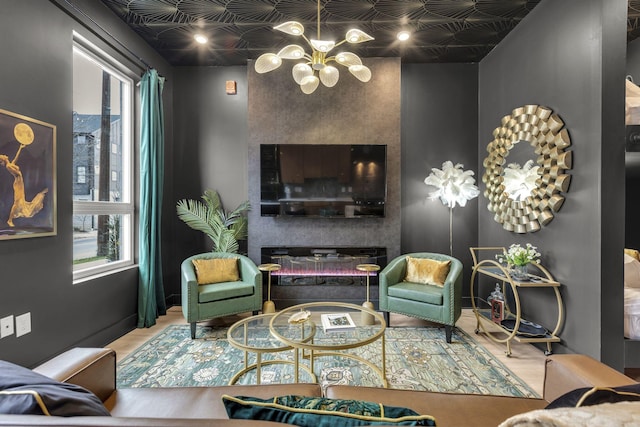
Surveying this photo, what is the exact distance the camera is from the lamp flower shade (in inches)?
137

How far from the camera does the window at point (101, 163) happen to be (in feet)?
8.80

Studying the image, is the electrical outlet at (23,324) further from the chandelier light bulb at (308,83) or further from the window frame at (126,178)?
the chandelier light bulb at (308,83)

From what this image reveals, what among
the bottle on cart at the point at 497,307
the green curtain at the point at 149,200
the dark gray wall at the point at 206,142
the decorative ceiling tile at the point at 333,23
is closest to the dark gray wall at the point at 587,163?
the bottle on cart at the point at 497,307

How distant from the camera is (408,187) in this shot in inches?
157

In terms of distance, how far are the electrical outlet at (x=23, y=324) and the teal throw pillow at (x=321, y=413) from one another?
2.17 metres

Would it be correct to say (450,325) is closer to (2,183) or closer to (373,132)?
(373,132)

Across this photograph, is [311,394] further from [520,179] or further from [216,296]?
[520,179]

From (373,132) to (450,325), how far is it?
2326 mm

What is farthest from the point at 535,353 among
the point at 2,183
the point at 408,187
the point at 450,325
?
the point at 2,183

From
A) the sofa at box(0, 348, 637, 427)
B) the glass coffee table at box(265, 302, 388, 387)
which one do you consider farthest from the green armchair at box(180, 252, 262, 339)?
the sofa at box(0, 348, 637, 427)

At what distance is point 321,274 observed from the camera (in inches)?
151

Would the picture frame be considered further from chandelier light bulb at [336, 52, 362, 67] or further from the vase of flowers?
the vase of flowers

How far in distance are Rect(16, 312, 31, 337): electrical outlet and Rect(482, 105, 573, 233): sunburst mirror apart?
13.3ft

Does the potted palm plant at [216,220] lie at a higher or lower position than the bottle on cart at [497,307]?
higher
